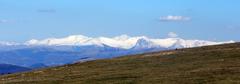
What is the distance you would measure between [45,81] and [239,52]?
43.8m

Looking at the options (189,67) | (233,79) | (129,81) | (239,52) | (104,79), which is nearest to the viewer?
(233,79)

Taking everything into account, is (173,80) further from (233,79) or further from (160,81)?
(233,79)

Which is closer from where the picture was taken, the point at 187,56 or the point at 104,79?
the point at 104,79

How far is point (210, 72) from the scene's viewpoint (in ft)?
261

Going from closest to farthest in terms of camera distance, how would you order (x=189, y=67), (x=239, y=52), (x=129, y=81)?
(x=129, y=81) → (x=189, y=67) → (x=239, y=52)

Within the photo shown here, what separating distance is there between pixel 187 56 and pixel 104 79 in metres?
39.2

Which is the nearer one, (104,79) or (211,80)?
(211,80)

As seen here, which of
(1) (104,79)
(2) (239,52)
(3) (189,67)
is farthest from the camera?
(2) (239,52)

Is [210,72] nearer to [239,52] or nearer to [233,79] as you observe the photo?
[233,79]

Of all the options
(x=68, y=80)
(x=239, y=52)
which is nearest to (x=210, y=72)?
(x=68, y=80)

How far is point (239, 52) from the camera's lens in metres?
113

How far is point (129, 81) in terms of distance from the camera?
7569cm

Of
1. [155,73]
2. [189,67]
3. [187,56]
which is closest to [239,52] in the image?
[187,56]

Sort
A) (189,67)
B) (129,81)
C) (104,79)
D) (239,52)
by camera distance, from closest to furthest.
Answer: (129,81), (104,79), (189,67), (239,52)
